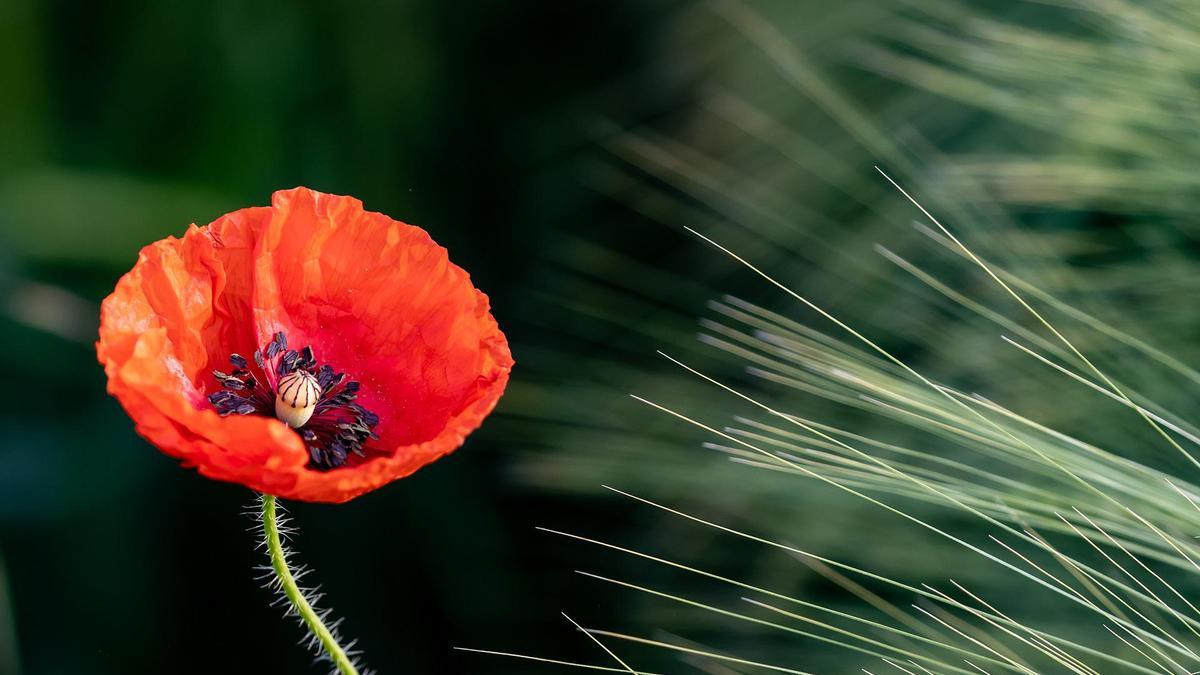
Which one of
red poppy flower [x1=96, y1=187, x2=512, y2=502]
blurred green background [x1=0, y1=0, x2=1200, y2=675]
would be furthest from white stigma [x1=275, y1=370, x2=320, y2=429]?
blurred green background [x1=0, y1=0, x2=1200, y2=675]

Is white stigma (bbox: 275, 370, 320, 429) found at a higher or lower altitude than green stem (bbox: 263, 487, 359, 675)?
higher

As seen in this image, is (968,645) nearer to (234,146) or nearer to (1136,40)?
(1136,40)

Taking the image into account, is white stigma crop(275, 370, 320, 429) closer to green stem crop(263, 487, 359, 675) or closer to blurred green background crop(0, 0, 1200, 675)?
green stem crop(263, 487, 359, 675)

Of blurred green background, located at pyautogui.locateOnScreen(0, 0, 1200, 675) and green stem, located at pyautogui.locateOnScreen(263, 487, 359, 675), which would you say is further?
blurred green background, located at pyautogui.locateOnScreen(0, 0, 1200, 675)

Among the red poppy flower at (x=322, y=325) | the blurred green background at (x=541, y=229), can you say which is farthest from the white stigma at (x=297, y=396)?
the blurred green background at (x=541, y=229)

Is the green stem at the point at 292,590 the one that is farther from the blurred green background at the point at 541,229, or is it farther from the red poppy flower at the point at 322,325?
the blurred green background at the point at 541,229

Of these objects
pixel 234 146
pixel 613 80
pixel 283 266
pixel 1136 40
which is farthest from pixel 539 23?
pixel 283 266

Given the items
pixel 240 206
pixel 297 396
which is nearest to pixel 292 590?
pixel 297 396
